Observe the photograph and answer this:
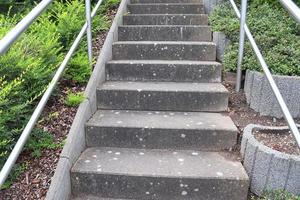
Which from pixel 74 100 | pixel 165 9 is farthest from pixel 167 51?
pixel 74 100

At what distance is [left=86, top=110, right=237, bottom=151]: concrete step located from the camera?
8.38 feet

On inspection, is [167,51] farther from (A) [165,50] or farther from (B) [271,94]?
(B) [271,94]

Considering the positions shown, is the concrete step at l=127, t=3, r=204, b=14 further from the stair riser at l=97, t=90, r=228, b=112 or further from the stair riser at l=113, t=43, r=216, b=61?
the stair riser at l=97, t=90, r=228, b=112

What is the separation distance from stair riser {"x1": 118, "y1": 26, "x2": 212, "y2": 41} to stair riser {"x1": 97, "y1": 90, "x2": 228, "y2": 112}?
107 centimetres

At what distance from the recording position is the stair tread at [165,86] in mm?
2922

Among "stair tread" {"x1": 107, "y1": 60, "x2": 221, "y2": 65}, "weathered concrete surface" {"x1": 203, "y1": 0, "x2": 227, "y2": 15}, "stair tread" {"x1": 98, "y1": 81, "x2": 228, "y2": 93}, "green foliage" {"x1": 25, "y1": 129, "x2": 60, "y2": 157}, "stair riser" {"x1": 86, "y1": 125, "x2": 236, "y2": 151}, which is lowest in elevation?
"stair riser" {"x1": 86, "y1": 125, "x2": 236, "y2": 151}

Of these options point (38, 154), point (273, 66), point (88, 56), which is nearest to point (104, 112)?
point (88, 56)

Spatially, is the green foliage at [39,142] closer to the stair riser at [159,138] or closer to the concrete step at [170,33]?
the stair riser at [159,138]

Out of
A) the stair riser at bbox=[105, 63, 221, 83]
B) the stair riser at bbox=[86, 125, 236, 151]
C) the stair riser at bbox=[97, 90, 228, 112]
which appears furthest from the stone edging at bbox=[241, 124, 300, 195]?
the stair riser at bbox=[105, 63, 221, 83]

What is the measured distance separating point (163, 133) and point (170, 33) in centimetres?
154

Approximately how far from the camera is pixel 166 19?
13.3ft

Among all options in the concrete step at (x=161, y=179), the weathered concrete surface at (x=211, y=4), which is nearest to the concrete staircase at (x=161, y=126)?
the concrete step at (x=161, y=179)

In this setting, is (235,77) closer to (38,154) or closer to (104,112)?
(104,112)

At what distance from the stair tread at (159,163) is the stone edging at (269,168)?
91mm
